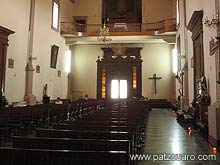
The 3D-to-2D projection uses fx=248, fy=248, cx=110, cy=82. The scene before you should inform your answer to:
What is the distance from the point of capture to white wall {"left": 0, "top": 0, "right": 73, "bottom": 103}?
13.1 metres

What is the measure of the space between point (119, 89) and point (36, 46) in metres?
9.49

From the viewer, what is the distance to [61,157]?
97.8 inches

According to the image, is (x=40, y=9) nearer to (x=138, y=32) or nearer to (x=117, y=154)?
(x=138, y=32)

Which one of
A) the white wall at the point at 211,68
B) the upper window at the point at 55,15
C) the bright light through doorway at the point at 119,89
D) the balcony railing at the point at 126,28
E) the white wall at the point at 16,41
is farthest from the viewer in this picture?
the bright light through doorway at the point at 119,89

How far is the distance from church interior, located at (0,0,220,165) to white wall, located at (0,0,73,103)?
57 mm

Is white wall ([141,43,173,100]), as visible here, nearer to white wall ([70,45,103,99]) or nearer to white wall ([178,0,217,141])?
white wall ([70,45,103,99])

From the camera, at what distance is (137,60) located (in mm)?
22812

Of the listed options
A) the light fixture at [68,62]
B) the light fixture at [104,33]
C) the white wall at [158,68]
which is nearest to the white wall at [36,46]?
the light fixture at [68,62]

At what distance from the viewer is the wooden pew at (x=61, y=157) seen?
243cm

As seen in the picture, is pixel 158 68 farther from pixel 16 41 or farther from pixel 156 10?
pixel 16 41

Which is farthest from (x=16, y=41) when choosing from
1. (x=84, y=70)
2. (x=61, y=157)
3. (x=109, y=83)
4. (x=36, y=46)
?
(x=61, y=157)

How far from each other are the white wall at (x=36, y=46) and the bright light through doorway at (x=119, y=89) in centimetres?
445

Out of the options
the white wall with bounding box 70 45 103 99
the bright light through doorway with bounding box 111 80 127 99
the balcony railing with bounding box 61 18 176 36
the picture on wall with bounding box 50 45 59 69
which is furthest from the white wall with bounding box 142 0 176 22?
the picture on wall with bounding box 50 45 59 69

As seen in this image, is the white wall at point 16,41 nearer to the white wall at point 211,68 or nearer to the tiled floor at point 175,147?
the tiled floor at point 175,147
